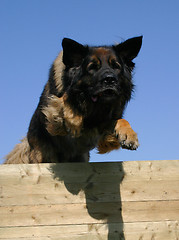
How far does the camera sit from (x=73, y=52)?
432 centimetres

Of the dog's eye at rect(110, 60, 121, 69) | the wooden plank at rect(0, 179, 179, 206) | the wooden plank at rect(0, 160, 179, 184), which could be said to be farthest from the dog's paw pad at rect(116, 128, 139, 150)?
the dog's eye at rect(110, 60, 121, 69)

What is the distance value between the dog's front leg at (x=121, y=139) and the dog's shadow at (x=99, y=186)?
11.0 inches

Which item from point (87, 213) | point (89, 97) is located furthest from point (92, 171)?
point (89, 97)

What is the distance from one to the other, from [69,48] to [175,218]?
246 cm

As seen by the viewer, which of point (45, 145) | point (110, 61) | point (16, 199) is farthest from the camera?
point (45, 145)

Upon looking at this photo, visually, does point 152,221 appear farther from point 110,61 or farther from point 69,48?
point 69,48

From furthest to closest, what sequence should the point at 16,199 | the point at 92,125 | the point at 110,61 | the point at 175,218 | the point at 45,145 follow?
the point at 45,145
the point at 92,125
the point at 110,61
the point at 175,218
the point at 16,199

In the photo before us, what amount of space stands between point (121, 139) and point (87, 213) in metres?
0.93

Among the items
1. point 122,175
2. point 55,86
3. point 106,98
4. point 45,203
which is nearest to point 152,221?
point 122,175

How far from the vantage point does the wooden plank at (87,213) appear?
3537mm

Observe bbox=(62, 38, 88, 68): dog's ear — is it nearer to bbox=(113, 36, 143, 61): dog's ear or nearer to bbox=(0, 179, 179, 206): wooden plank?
bbox=(113, 36, 143, 61): dog's ear

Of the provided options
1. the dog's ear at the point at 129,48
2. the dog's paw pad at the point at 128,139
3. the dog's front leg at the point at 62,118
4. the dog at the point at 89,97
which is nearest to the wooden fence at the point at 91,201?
the dog's paw pad at the point at 128,139

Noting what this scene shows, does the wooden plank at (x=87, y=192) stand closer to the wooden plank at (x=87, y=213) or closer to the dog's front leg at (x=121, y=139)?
the wooden plank at (x=87, y=213)

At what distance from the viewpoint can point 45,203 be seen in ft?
11.9
